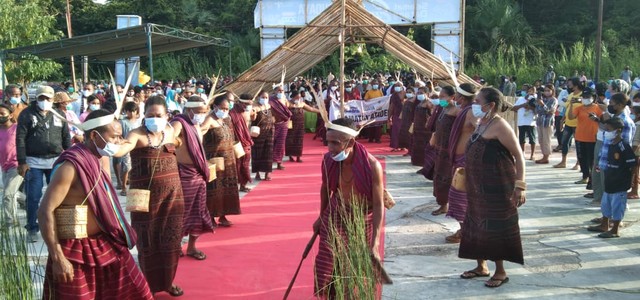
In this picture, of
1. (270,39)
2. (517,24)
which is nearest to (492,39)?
(517,24)

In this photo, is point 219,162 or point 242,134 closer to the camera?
point 219,162

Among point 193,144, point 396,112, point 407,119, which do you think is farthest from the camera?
point 396,112

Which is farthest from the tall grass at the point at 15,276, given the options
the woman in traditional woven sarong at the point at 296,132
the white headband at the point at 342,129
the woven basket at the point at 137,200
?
the woman in traditional woven sarong at the point at 296,132

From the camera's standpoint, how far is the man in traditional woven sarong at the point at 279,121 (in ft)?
33.3

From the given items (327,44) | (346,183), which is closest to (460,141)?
(346,183)

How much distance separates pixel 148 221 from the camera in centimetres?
438

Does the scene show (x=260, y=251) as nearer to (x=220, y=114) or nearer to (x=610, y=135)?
(x=220, y=114)

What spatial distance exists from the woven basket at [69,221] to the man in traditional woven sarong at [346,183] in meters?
1.49

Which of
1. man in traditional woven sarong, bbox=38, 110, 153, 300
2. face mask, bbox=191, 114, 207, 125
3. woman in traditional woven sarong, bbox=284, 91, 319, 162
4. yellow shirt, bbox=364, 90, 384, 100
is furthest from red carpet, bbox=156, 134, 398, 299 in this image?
yellow shirt, bbox=364, 90, 384, 100

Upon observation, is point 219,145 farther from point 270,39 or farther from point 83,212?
point 270,39

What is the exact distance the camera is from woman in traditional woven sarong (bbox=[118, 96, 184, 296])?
438 cm

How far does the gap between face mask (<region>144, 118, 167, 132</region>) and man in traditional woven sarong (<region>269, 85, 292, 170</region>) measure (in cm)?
564

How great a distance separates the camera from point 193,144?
4.98m

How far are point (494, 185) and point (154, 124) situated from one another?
8.89ft
